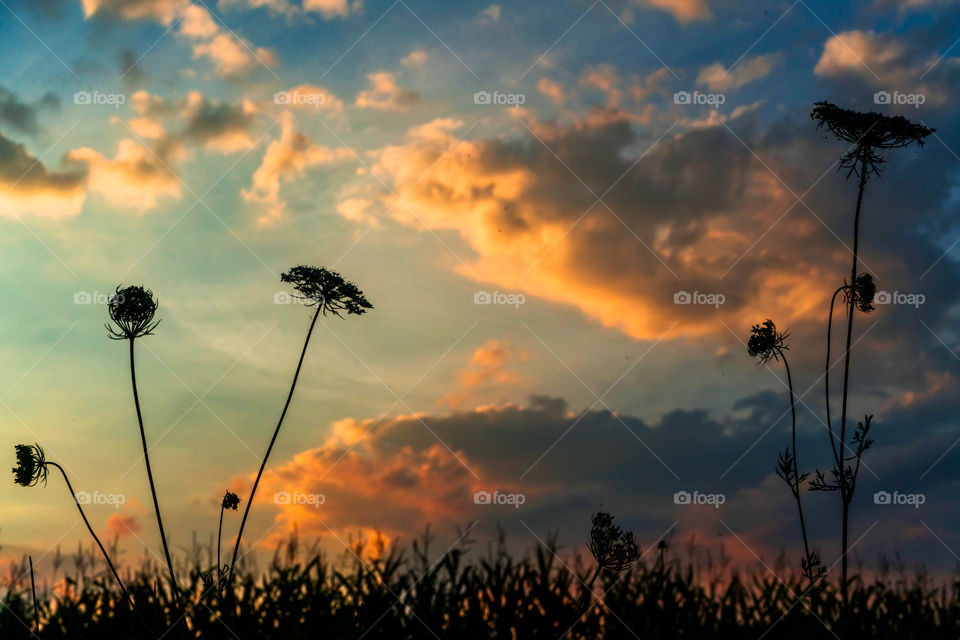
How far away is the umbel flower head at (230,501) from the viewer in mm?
10688

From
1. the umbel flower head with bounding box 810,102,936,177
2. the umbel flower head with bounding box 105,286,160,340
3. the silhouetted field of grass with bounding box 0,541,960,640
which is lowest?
the silhouetted field of grass with bounding box 0,541,960,640

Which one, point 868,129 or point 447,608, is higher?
point 868,129

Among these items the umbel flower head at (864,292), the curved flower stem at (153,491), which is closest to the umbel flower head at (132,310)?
the curved flower stem at (153,491)

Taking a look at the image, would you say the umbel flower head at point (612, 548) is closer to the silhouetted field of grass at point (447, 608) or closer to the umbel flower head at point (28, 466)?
the silhouetted field of grass at point (447, 608)

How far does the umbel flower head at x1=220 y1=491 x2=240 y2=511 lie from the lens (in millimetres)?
10688

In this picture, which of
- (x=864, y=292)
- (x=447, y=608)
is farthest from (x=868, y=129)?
(x=447, y=608)

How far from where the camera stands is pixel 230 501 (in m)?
10.7

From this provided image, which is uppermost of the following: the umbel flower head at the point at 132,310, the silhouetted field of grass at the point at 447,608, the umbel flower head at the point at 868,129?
the umbel flower head at the point at 868,129

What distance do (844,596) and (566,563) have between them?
314 cm

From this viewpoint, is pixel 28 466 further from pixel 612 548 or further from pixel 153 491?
pixel 612 548

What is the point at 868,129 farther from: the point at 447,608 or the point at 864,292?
the point at 447,608

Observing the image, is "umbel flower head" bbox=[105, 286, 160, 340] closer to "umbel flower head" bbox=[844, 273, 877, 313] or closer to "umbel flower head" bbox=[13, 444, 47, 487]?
"umbel flower head" bbox=[13, 444, 47, 487]

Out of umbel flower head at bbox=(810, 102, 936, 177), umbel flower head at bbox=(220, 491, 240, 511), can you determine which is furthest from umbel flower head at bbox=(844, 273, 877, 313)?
umbel flower head at bbox=(220, 491, 240, 511)

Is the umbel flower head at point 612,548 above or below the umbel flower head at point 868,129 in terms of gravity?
below
